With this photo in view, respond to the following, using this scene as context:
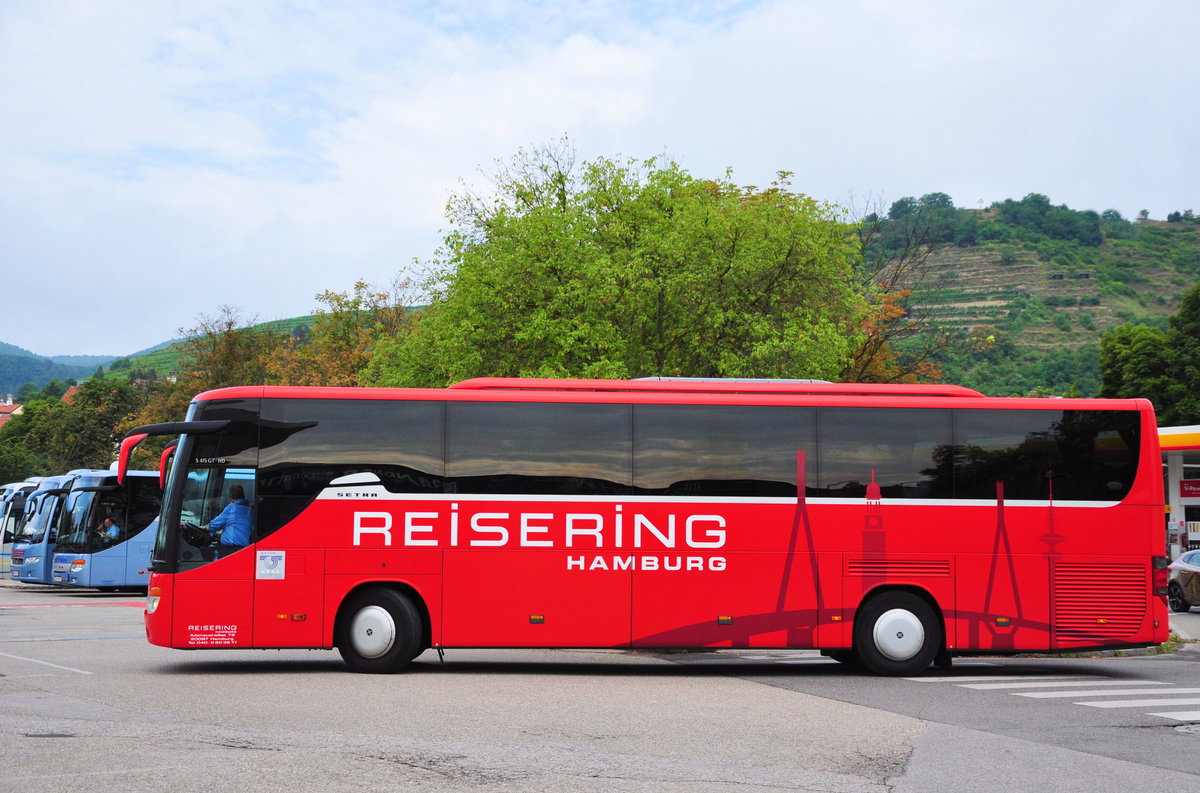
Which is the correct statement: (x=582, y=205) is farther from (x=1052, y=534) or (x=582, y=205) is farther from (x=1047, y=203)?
(x=1047, y=203)

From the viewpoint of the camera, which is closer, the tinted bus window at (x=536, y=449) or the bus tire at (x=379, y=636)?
the bus tire at (x=379, y=636)

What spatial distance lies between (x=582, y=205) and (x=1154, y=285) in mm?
110889

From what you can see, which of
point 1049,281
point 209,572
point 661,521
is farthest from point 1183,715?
point 1049,281

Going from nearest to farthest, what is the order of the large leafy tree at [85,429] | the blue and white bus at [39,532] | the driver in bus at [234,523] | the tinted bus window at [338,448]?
1. the driver in bus at [234,523]
2. the tinted bus window at [338,448]
3. the blue and white bus at [39,532]
4. the large leafy tree at [85,429]

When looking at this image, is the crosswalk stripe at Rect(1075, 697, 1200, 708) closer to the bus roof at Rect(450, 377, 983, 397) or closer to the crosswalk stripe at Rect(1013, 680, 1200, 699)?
the crosswalk stripe at Rect(1013, 680, 1200, 699)

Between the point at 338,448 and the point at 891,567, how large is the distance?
7037 millimetres

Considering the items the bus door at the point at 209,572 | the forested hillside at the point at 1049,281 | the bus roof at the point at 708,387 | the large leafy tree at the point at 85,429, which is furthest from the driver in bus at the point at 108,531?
the forested hillside at the point at 1049,281

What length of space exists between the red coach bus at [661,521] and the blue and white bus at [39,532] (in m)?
20.9

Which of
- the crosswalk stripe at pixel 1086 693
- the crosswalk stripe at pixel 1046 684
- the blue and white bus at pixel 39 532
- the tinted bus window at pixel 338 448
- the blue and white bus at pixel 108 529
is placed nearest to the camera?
the crosswalk stripe at pixel 1086 693

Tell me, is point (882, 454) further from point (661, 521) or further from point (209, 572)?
point (209, 572)

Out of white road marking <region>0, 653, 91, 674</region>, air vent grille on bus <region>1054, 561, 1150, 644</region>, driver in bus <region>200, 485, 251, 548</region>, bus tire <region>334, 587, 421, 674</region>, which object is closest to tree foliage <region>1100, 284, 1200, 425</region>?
air vent grille on bus <region>1054, 561, 1150, 644</region>

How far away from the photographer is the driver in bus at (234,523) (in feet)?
45.1

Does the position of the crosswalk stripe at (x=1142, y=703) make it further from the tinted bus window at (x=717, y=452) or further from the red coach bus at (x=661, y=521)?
the tinted bus window at (x=717, y=452)

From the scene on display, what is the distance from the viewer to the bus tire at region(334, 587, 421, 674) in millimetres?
13789
